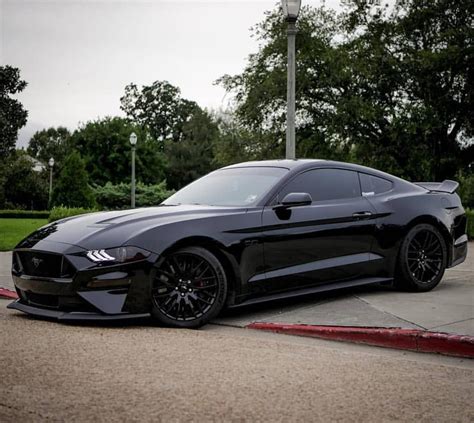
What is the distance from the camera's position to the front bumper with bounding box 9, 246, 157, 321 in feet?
19.8

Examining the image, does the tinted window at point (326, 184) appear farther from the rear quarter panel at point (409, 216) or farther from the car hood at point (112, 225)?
the car hood at point (112, 225)

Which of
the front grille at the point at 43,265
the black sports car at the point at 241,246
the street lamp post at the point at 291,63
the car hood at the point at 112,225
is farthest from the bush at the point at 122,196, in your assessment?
the front grille at the point at 43,265

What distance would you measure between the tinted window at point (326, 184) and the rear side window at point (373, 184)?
0.09 meters

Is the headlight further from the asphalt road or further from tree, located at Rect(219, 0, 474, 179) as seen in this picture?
tree, located at Rect(219, 0, 474, 179)

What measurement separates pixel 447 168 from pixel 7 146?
16.8m

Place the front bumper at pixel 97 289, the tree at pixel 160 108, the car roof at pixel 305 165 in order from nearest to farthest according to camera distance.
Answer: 1. the front bumper at pixel 97 289
2. the car roof at pixel 305 165
3. the tree at pixel 160 108

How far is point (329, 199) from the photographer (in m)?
7.56

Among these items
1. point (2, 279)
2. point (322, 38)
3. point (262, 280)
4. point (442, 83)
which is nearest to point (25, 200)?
point (322, 38)

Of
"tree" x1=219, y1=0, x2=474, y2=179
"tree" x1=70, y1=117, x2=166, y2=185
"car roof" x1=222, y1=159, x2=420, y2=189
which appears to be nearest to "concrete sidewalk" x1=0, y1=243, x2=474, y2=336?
"car roof" x1=222, y1=159, x2=420, y2=189

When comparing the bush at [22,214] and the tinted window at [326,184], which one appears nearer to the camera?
the tinted window at [326,184]

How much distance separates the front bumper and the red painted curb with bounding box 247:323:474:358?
121 cm

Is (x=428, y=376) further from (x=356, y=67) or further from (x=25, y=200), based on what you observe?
(x=25, y=200)

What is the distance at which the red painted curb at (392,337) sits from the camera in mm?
5672

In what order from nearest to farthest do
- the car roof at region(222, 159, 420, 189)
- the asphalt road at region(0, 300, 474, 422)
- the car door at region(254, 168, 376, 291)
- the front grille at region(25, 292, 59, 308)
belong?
the asphalt road at region(0, 300, 474, 422)
the front grille at region(25, 292, 59, 308)
the car door at region(254, 168, 376, 291)
the car roof at region(222, 159, 420, 189)
